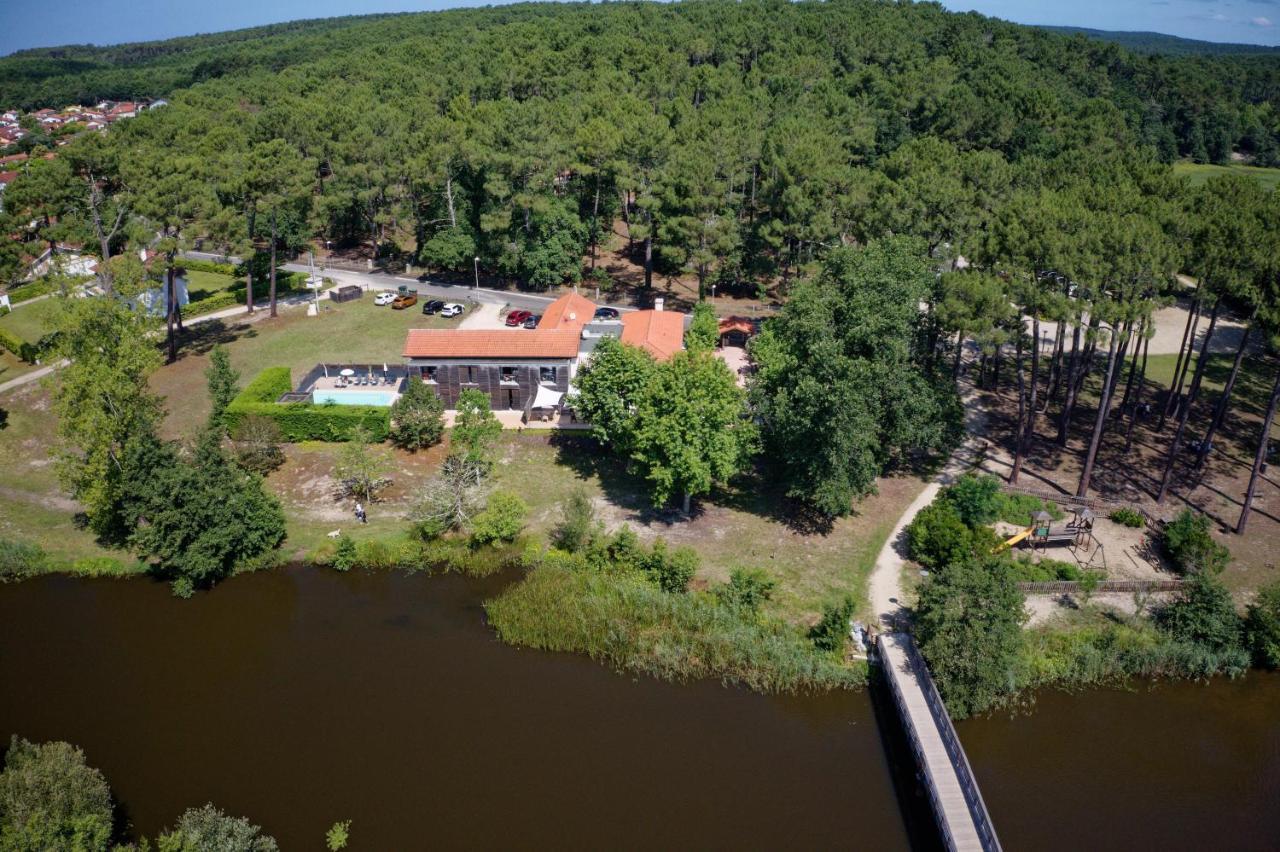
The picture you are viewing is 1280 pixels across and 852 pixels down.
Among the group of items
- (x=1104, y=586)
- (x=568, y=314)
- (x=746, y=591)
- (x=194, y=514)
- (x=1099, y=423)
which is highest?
(x=568, y=314)

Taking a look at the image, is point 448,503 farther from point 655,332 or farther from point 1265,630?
point 1265,630

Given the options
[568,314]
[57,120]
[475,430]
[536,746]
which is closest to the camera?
[536,746]

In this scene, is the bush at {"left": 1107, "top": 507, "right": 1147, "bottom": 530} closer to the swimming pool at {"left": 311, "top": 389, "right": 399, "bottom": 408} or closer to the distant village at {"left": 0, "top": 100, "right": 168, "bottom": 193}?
the swimming pool at {"left": 311, "top": 389, "right": 399, "bottom": 408}

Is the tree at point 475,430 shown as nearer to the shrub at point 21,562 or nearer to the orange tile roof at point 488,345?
the orange tile roof at point 488,345

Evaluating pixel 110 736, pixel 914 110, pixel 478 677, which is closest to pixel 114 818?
pixel 110 736

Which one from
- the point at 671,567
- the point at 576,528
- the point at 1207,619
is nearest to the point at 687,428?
the point at 671,567

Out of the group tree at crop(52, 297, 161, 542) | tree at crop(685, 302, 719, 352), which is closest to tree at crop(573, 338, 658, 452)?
tree at crop(685, 302, 719, 352)

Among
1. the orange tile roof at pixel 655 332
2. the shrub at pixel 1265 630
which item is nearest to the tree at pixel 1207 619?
the shrub at pixel 1265 630
